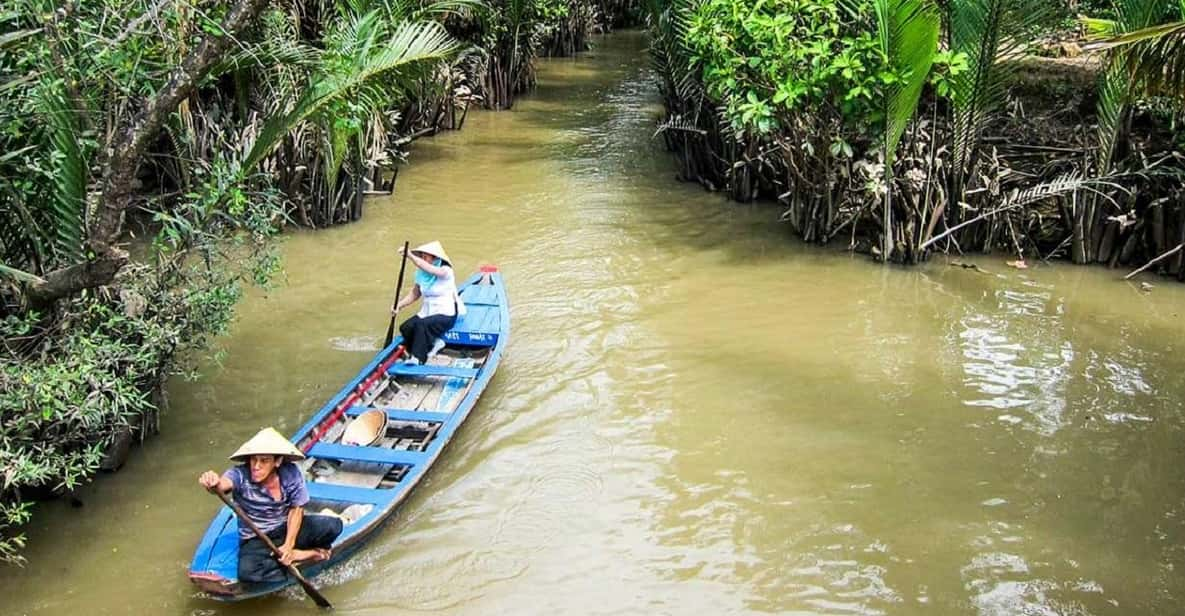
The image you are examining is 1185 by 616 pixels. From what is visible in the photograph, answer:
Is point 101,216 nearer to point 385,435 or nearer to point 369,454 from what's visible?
point 369,454

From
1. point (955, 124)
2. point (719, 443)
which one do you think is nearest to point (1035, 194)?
point (955, 124)

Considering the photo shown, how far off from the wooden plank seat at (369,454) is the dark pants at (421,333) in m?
1.37

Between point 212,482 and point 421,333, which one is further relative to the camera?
point 421,333

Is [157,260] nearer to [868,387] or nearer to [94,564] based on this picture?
[94,564]

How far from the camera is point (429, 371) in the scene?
671 cm

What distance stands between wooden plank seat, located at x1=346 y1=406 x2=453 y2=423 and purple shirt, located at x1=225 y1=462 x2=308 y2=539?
1.34 m

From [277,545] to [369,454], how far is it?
3.24ft

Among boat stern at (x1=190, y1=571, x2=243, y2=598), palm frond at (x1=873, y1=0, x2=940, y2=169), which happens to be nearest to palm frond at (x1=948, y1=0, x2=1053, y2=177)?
palm frond at (x1=873, y1=0, x2=940, y2=169)

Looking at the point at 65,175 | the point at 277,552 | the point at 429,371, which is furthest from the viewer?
the point at 429,371

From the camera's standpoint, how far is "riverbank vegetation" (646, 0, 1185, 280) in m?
8.50

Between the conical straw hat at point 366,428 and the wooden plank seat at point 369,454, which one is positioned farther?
the conical straw hat at point 366,428

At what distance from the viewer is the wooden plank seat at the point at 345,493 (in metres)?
5.14

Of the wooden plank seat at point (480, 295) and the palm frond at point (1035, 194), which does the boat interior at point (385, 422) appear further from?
the palm frond at point (1035, 194)

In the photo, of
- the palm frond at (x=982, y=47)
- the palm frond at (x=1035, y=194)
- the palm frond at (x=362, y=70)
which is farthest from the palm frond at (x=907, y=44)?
the palm frond at (x=362, y=70)
